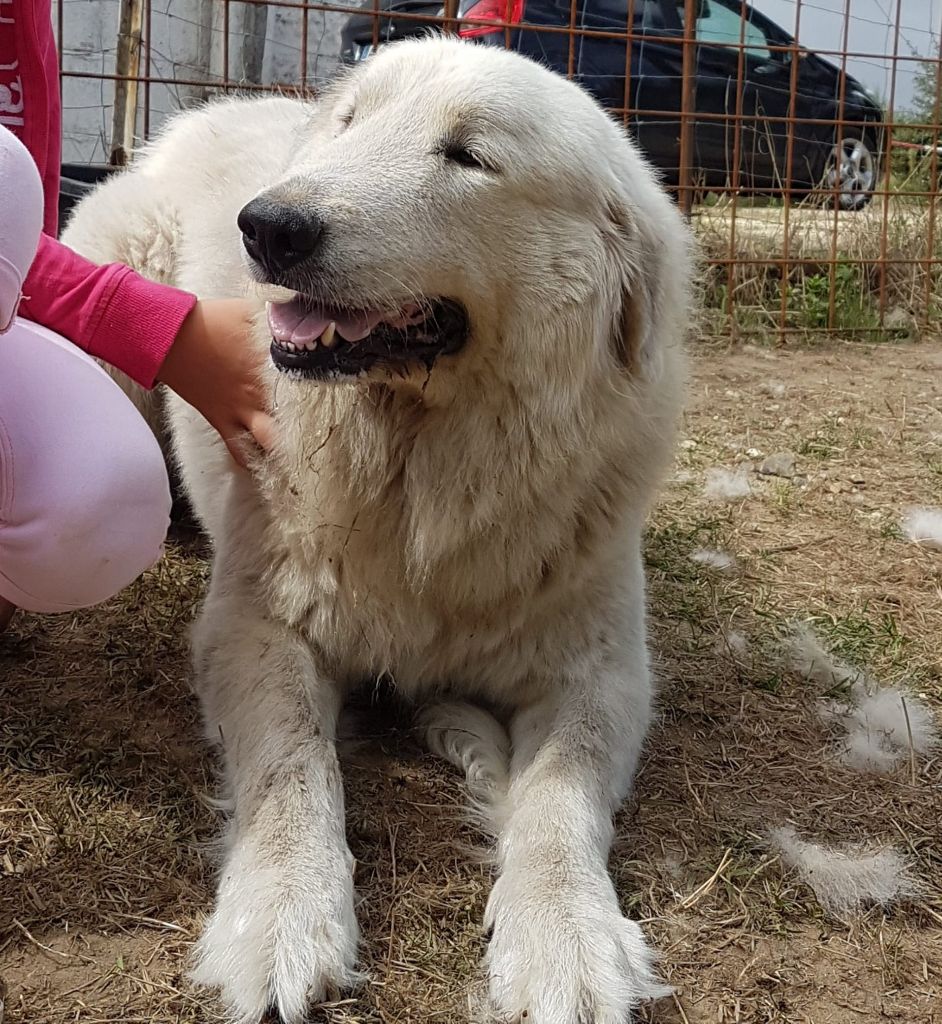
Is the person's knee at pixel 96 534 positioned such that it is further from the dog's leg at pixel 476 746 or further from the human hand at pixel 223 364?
the dog's leg at pixel 476 746

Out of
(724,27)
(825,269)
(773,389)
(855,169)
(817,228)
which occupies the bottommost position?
(773,389)

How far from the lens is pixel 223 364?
199 centimetres

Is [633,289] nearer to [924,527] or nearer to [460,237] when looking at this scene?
[460,237]

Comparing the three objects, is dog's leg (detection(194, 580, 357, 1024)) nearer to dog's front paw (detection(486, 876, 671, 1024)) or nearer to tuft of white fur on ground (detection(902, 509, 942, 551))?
dog's front paw (detection(486, 876, 671, 1024))

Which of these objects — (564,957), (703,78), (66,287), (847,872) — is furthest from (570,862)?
(703,78)

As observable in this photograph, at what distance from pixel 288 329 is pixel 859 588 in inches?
71.4

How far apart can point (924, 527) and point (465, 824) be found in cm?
206

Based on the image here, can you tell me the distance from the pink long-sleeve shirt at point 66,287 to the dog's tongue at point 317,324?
0.30m

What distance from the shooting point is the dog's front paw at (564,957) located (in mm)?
1372

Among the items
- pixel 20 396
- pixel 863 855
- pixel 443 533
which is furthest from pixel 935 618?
pixel 20 396

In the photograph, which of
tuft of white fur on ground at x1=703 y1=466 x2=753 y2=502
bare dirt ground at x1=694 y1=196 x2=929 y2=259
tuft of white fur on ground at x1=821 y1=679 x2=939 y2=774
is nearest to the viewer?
tuft of white fur on ground at x1=821 y1=679 x2=939 y2=774

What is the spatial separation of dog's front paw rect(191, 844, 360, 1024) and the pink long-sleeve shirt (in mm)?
963

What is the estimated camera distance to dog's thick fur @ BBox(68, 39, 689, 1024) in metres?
1.70

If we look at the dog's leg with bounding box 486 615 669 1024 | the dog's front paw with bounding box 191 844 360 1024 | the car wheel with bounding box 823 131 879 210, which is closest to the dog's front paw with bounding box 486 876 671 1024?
the dog's leg with bounding box 486 615 669 1024
